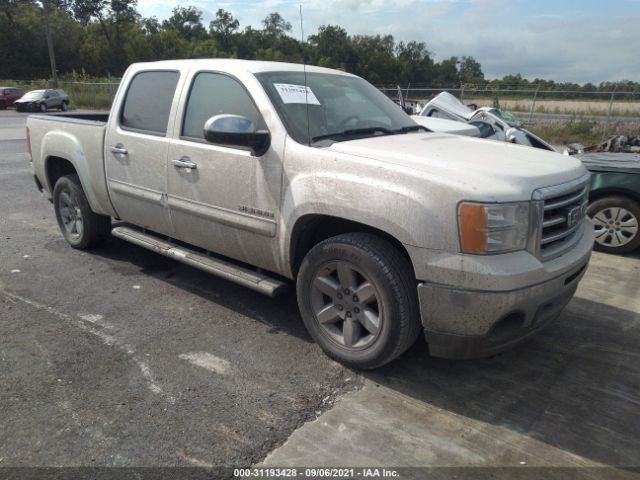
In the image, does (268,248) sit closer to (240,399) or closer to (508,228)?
(240,399)

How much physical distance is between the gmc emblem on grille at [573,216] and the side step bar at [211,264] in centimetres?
186

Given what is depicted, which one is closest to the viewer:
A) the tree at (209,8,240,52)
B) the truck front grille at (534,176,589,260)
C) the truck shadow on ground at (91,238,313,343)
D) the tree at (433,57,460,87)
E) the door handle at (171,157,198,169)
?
the truck front grille at (534,176,589,260)

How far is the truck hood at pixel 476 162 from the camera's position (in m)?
2.80

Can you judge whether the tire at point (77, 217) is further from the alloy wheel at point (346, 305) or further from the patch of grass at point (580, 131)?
the patch of grass at point (580, 131)

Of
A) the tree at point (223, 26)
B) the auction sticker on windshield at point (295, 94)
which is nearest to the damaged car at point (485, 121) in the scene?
the auction sticker on windshield at point (295, 94)

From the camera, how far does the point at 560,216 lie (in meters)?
3.11

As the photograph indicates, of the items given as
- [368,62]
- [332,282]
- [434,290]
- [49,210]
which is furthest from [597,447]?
[368,62]

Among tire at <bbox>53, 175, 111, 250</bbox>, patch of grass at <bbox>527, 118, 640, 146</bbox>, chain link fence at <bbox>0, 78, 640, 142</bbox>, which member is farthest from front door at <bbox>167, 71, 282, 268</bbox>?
patch of grass at <bbox>527, 118, 640, 146</bbox>

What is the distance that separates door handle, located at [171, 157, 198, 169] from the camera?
3.99m

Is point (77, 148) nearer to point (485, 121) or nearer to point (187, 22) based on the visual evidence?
point (485, 121)

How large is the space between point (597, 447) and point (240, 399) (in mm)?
1917

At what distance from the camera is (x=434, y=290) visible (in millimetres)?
2867

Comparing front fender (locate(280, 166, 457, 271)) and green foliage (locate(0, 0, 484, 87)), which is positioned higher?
green foliage (locate(0, 0, 484, 87))

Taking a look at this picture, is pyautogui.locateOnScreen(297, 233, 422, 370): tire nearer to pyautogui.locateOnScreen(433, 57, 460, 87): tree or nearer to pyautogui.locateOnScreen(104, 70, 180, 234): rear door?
pyautogui.locateOnScreen(104, 70, 180, 234): rear door
